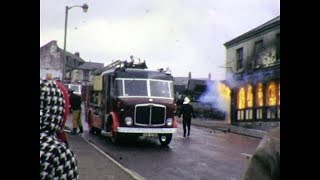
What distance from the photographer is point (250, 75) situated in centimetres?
3052

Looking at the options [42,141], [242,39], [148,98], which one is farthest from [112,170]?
[242,39]

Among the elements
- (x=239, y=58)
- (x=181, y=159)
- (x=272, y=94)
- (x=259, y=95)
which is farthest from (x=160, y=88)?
(x=239, y=58)

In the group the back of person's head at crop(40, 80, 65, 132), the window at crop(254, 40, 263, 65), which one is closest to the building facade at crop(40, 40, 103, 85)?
the window at crop(254, 40, 263, 65)

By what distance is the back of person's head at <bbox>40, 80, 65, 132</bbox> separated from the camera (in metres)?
2.45

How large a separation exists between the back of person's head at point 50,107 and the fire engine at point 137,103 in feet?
43.6

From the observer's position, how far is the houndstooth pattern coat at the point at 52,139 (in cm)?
242

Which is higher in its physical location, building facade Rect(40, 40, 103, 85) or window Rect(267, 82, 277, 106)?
building facade Rect(40, 40, 103, 85)

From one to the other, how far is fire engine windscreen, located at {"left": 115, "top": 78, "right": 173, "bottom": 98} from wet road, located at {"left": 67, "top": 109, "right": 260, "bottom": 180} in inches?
72.0

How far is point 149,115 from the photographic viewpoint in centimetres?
1605

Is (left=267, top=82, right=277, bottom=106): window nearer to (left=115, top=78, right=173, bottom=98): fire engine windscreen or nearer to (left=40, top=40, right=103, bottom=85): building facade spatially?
(left=115, top=78, right=173, bottom=98): fire engine windscreen

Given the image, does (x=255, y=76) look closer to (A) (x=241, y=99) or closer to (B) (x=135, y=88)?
(A) (x=241, y=99)

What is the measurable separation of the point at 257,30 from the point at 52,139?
28.3 metres
